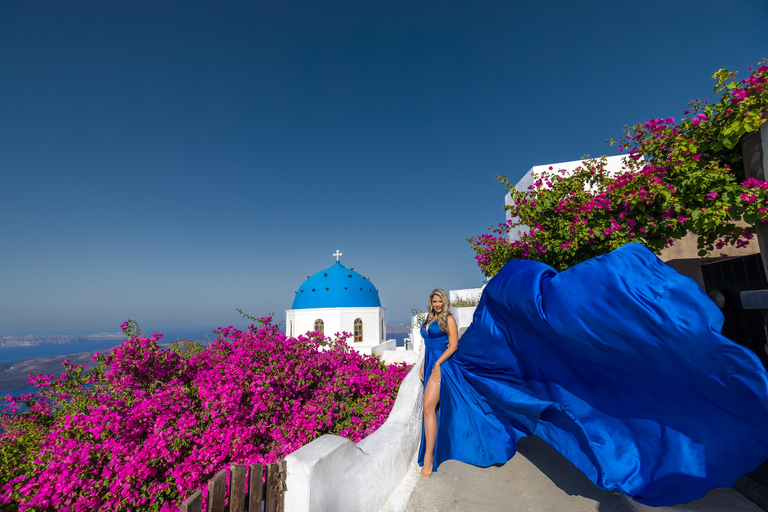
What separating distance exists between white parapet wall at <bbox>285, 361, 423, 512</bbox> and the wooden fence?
0.07 meters

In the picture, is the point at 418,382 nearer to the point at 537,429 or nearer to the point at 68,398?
the point at 537,429

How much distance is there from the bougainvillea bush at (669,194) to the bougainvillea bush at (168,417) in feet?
13.0

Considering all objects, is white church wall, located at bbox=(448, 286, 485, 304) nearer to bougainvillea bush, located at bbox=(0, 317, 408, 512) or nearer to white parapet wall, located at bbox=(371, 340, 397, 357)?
white parapet wall, located at bbox=(371, 340, 397, 357)

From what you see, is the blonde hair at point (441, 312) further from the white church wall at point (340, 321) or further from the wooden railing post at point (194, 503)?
the white church wall at point (340, 321)

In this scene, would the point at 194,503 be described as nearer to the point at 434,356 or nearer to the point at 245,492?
the point at 245,492

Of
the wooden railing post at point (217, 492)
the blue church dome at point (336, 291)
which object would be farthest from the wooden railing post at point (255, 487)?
the blue church dome at point (336, 291)

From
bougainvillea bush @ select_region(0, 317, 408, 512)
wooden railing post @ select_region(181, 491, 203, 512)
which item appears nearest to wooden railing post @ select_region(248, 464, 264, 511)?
wooden railing post @ select_region(181, 491, 203, 512)

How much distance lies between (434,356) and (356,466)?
6.00 ft

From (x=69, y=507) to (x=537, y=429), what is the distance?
4.62 m

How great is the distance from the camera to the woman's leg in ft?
12.6

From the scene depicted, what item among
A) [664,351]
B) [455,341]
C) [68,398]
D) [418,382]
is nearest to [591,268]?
[664,351]

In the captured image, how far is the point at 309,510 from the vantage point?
230 cm

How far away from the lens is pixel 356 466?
2.90 m

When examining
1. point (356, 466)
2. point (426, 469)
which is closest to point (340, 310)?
point (426, 469)
